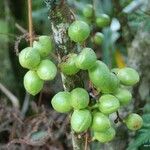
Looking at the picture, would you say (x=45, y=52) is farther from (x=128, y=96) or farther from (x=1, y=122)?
(x=1, y=122)

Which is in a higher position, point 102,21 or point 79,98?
point 102,21

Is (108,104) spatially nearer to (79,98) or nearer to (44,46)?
(79,98)

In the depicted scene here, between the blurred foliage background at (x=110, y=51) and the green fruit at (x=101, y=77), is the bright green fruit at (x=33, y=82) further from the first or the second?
the blurred foliage background at (x=110, y=51)

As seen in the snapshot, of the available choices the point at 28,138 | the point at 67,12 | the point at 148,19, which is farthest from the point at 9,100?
the point at 67,12

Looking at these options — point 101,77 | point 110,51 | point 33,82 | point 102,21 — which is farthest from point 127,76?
point 110,51

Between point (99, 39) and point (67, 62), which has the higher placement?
point (99, 39)
